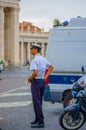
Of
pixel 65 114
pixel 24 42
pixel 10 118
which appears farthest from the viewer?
pixel 24 42

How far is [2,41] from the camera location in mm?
62125

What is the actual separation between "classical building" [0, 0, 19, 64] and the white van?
5099cm

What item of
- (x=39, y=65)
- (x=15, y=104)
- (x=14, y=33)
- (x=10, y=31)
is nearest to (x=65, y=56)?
(x=39, y=65)

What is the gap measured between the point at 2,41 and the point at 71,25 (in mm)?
49825

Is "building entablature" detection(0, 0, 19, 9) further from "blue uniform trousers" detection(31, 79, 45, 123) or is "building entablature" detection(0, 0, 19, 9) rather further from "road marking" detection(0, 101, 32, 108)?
"blue uniform trousers" detection(31, 79, 45, 123)

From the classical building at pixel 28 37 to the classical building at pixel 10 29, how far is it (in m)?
47.3

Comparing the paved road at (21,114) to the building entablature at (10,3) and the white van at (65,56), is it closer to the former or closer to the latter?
the white van at (65,56)

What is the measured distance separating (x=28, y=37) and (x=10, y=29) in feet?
166

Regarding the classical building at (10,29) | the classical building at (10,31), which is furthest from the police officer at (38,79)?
the classical building at (10,29)

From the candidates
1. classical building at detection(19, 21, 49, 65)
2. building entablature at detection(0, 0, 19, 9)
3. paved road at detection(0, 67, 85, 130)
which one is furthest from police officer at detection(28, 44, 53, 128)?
classical building at detection(19, 21, 49, 65)

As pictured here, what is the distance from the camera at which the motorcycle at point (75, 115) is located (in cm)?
946

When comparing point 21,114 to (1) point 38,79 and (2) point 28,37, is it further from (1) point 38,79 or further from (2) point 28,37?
(2) point 28,37

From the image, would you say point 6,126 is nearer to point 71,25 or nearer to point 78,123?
point 78,123

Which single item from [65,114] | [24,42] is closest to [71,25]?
[65,114]
